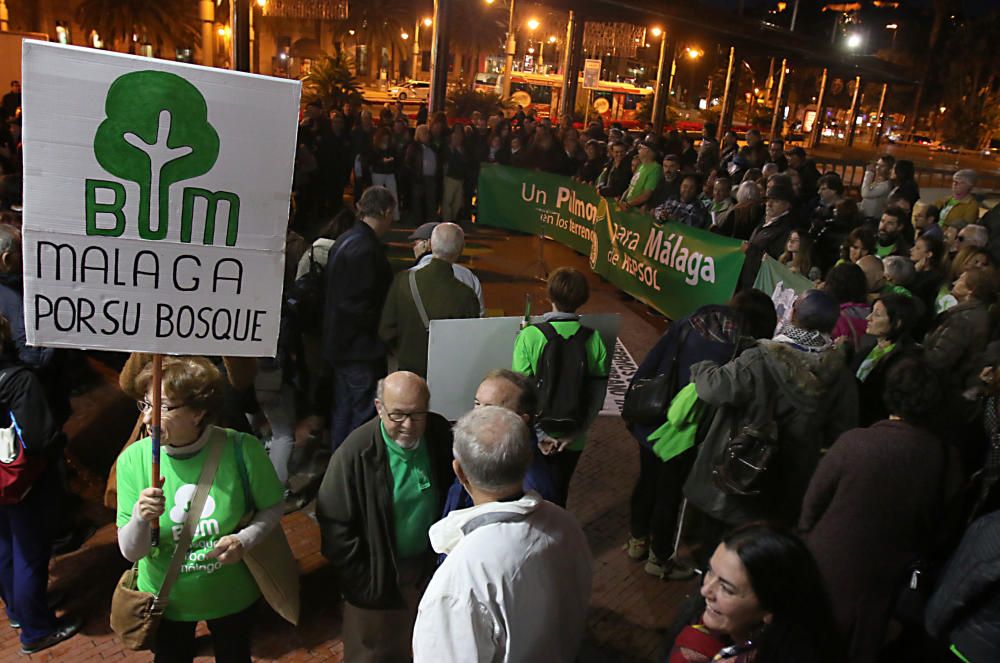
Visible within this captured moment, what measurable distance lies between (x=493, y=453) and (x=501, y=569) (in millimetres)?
346

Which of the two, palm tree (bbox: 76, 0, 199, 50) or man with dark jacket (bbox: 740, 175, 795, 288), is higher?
palm tree (bbox: 76, 0, 199, 50)

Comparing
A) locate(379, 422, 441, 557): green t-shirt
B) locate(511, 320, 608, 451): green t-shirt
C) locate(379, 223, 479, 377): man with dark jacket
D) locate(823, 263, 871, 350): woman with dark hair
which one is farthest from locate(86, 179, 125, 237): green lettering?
locate(823, 263, 871, 350): woman with dark hair

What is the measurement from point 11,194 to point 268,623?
523cm

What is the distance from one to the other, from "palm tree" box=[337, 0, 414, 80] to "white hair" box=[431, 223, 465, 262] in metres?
36.2

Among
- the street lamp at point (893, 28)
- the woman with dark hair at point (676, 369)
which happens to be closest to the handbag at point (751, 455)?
the woman with dark hair at point (676, 369)

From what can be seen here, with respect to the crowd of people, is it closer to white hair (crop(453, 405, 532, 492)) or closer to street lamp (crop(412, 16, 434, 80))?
white hair (crop(453, 405, 532, 492))

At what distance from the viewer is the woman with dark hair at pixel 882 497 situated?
326cm

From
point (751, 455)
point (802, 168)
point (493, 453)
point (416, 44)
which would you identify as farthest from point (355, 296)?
point (416, 44)

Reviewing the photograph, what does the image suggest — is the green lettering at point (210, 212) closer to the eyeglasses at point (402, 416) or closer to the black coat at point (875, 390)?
the eyeglasses at point (402, 416)

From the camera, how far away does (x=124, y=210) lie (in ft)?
8.37

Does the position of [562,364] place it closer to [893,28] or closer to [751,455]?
[751,455]

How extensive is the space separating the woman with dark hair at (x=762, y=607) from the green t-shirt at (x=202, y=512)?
5.54 feet

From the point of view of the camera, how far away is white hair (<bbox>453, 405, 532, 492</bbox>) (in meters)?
2.33

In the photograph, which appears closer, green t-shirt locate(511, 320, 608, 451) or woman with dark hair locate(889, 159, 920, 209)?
green t-shirt locate(511, 320, 608, 451)
